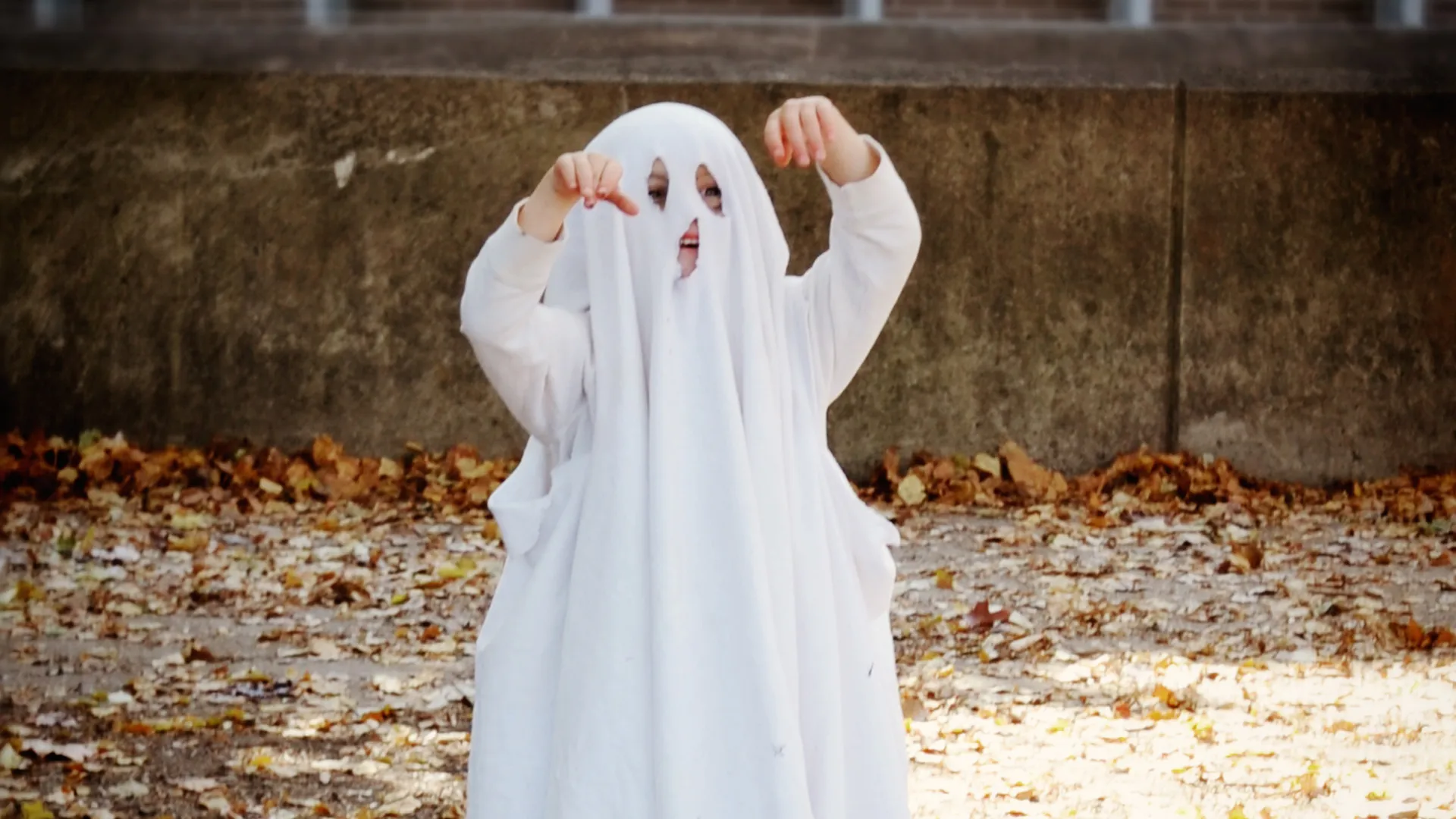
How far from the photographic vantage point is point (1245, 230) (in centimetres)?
873

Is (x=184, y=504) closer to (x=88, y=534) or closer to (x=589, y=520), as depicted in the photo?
(x=88, y=534)

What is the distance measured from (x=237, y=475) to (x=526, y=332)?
6.05 metres

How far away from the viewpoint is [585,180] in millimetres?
2656

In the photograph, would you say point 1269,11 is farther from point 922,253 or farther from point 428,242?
point 428,242

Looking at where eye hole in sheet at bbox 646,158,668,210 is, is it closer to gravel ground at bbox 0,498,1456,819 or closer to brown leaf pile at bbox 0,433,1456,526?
gravel ground at bbox 0,498,1456,819

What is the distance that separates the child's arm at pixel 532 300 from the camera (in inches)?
106

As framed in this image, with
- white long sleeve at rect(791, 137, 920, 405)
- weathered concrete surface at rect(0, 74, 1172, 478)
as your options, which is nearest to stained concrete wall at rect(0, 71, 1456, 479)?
weathered concrete surface at rect(0, 74, 1172, 478)

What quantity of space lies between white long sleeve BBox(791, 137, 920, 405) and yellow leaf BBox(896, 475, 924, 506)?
17.8ft

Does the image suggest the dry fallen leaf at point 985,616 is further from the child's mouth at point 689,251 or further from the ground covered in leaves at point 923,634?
the child's mouth at point 689,251

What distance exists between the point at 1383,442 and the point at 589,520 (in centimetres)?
697

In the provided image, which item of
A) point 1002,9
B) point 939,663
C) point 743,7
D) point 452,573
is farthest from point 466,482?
point 1002,9

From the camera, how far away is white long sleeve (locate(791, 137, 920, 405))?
296 centimetres

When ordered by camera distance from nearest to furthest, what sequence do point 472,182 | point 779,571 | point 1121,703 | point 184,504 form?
point 779,571, point 1121,703, point 184,504, point 472,182

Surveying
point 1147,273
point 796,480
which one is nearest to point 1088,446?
point 1147,273
